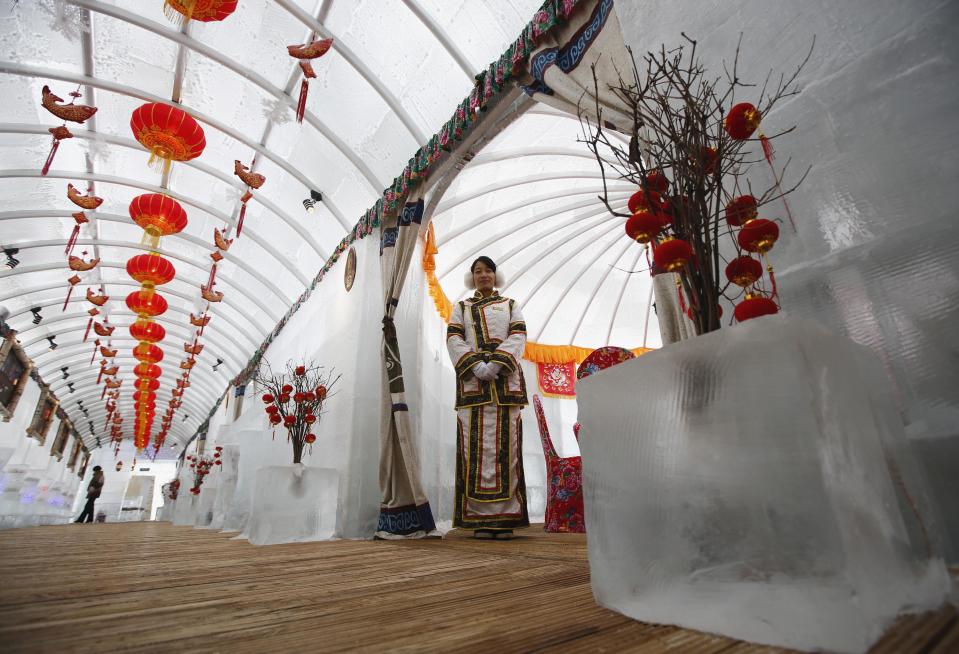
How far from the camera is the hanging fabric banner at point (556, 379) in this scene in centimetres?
720

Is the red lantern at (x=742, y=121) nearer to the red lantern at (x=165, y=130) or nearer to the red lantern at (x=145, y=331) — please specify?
the red lantern at (x=165, y=130)

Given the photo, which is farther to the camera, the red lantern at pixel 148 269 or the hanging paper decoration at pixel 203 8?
the red lantern at pixel 148 269

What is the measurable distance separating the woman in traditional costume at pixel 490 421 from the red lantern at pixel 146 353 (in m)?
7.89

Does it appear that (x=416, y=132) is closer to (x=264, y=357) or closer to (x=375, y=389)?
(x=375, y=389)

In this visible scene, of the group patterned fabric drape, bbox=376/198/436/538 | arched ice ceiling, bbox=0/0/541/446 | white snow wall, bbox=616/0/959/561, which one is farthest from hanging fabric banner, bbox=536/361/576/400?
white snow wall, bbox=616/0/959/561

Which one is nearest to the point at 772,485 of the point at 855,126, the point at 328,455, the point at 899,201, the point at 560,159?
the point at 899,201

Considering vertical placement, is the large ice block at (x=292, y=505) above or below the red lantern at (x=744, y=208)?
below

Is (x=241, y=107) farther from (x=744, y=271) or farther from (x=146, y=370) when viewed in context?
(x=146, y=370)

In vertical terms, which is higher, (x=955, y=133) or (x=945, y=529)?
(x=955, y=133)

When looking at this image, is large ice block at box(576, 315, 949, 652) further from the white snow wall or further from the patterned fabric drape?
the patterned fabric drape

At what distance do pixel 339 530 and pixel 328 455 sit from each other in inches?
35.5

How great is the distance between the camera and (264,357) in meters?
8.16

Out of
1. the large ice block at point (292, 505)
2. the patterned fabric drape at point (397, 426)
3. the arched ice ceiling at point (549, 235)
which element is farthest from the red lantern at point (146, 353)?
the large ice block at point (292, 505)

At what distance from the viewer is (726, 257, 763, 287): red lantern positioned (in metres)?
0.93
